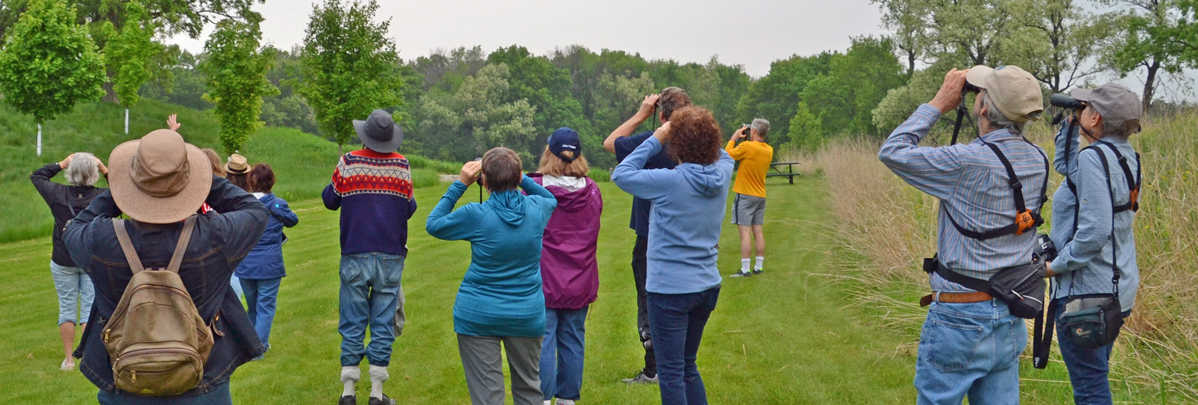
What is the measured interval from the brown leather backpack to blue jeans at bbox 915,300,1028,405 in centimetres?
275

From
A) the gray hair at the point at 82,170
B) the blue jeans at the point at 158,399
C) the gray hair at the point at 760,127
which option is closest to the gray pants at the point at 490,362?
the blue jeans at the point at 158,399

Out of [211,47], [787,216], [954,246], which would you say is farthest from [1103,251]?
[211,47]

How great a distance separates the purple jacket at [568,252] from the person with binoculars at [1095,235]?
7.96 feet

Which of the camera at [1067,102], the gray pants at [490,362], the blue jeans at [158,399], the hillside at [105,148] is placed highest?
the camera at [1067,102]

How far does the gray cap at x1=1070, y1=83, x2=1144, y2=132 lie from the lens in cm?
377

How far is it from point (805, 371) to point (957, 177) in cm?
345

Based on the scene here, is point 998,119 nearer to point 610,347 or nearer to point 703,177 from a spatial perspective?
point 703,177

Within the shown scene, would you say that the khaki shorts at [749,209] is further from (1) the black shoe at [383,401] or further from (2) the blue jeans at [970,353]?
(2) the blue jeans at [970,353]

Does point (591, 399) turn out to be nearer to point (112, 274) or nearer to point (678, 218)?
point (678, 218)

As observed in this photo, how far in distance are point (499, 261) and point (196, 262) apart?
1.51 meters

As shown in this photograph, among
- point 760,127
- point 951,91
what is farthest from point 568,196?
point 760,127

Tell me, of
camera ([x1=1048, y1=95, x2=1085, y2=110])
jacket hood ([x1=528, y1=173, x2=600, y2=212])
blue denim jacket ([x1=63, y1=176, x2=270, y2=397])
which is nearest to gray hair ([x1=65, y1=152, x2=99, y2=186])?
blue denim jacket ([x1=63, y1=176, x2=270, y2=397])

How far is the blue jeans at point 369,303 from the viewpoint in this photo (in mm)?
5363

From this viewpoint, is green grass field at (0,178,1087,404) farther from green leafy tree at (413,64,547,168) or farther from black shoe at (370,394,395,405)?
green leafy tree at (413,64,547,168)
